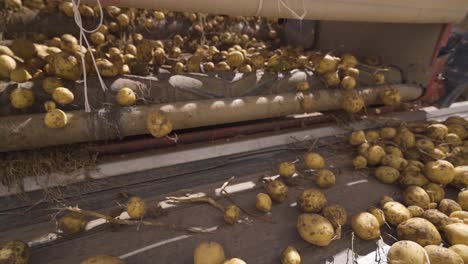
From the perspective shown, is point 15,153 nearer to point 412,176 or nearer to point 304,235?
point 304,235

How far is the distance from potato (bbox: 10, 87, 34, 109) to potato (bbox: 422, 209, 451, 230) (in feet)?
11.5

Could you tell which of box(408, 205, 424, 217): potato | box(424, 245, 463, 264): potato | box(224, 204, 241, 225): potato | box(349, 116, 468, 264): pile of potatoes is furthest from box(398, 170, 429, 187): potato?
box(224, 204, 241, 225): potato

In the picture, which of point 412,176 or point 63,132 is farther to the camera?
point 412,176

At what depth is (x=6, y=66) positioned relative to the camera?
7.89 feet

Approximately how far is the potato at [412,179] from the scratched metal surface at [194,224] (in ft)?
0.42

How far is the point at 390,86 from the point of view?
13.3 feet

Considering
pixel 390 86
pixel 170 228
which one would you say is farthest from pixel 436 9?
pixel 170 228

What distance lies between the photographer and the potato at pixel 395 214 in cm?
215

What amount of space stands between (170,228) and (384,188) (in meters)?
2.16

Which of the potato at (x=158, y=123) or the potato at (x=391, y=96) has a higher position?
the potato at (x=158, y=123)

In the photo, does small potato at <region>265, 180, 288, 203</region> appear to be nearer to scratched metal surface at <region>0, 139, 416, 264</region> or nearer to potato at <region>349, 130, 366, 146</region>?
scratched metal surface at <region>0, 139, 416, 264</region>

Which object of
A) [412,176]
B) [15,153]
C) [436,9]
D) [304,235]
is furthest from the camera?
[436,9]

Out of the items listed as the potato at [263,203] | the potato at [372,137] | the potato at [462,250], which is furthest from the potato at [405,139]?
the potato at [263,203]

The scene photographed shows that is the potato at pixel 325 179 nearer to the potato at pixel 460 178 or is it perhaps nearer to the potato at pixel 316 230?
the potato at pixel 316 230
